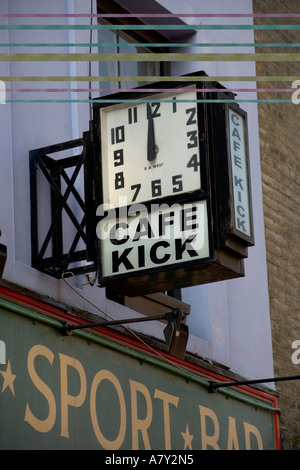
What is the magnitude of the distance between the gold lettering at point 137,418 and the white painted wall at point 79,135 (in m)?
0.57

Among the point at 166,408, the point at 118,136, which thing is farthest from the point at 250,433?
the point at 118,136

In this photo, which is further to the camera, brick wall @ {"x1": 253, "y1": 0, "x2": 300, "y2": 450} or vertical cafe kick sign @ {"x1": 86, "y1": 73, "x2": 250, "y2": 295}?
brick wall @ {"x1": 253, "y1": 0, "x2": 300, "y2": 450}

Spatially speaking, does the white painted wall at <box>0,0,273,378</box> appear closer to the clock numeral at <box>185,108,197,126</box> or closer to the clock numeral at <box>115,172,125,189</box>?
the clock numeral at <box>115,172,125,189</box>

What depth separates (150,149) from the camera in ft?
29.6

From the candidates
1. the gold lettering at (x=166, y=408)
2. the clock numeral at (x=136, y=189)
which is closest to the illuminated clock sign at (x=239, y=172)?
the clock numeral at (x=136, y=189)

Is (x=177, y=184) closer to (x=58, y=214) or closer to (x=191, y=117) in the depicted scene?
(x=191, y=117)

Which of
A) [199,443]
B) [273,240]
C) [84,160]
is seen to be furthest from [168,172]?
[273,240]

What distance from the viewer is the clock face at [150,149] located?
8.92 metres

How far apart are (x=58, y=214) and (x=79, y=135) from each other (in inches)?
35.9

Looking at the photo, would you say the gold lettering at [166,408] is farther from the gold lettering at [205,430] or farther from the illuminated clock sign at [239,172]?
the illuminated clock sign at [239,172]

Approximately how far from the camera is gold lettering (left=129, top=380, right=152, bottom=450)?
9.45 meters

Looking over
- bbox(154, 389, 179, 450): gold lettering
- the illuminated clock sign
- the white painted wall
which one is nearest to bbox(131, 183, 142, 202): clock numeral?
the illuminated clock sign

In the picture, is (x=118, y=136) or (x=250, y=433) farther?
(x=250, y=433)

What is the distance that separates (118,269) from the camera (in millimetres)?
8844
